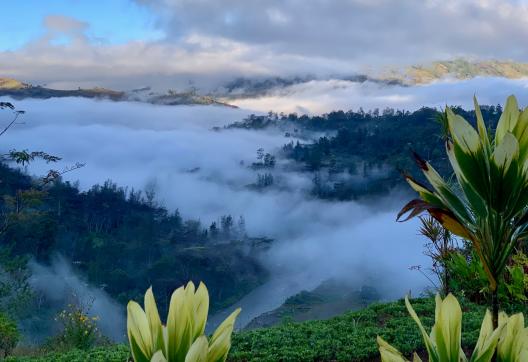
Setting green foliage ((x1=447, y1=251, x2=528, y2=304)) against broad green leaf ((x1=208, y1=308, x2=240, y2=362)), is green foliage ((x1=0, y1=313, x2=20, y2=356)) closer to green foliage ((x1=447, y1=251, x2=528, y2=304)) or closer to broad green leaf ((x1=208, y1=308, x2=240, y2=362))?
green foliage ((x1=447, y1=251, x2=528, y2=304))

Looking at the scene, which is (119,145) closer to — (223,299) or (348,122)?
(348,122)

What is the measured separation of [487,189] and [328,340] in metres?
3.31

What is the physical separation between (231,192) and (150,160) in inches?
2307

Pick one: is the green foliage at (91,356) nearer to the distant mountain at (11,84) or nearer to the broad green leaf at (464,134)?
the broad green leaf at (464,134)

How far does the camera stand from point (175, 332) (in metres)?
0.95

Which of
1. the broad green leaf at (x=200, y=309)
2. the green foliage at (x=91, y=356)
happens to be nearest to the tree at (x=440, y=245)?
the green foliage at (x=91, y=356)

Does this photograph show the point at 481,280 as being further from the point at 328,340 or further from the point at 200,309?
the point at 200,309

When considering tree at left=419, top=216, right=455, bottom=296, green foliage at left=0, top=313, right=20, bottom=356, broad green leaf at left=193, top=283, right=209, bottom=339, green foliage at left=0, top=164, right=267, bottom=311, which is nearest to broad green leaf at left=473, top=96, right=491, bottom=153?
broad green leaf at left=193, top=283, right=209, bottom=339

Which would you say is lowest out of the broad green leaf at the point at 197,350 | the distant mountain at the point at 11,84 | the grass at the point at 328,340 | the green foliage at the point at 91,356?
the green foliage at the point at 91,356

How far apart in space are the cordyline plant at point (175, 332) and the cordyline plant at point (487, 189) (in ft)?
2.11

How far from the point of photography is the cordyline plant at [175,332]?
0.95m

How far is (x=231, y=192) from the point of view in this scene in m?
115

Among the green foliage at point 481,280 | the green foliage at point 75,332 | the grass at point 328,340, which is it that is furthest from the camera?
the green foliage at point 75,332

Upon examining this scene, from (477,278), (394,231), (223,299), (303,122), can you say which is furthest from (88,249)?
(303,122)
